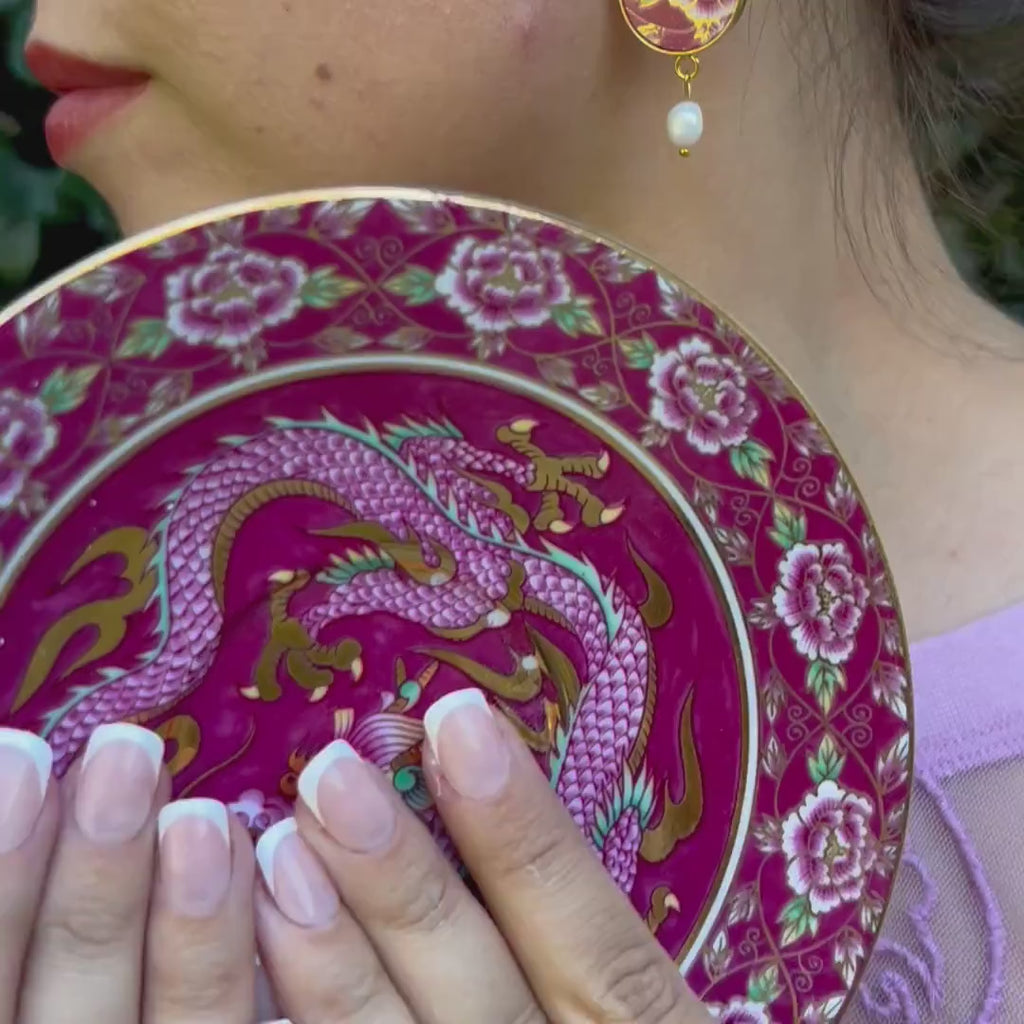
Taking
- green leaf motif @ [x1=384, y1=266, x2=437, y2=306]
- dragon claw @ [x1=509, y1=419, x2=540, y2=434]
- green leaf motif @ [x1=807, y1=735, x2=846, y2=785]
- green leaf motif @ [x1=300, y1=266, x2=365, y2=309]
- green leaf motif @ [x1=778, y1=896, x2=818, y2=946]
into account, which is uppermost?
green leaf motif @ [x1=384, y1=266, x2=437, y2=306]

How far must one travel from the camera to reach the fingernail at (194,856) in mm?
499

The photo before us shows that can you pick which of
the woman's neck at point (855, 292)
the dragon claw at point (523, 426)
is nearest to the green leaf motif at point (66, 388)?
the dragon claw at point (523, 426)

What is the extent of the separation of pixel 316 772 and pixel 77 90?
0.46 metres

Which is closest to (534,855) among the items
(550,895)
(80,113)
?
(550,895)

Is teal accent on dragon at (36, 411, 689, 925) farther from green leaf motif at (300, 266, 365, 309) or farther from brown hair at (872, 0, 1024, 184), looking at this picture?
brown hair at (872, 0, 1024, 184)

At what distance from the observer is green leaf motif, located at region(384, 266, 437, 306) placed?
519 mm

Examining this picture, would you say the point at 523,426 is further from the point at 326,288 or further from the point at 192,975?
the point at 192,975

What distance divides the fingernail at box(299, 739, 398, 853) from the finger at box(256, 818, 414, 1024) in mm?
22

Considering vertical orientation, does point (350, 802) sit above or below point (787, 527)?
below

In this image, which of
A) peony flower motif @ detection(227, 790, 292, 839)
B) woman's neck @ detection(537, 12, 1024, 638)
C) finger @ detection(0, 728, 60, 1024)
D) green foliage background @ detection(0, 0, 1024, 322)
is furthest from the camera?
green foliage background @ detection(0, 0, 1024, 322)

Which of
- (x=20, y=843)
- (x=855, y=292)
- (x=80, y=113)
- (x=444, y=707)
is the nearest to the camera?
(x=20, y=843)

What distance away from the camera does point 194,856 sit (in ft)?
1.66

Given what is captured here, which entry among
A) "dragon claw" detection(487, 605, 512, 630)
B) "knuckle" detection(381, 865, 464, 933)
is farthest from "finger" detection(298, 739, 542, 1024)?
"dragon claw" detection(487, 605, 512, 630)

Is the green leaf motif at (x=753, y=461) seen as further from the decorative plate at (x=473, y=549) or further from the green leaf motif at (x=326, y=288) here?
the green leaf motif at (x=326, y=288)
